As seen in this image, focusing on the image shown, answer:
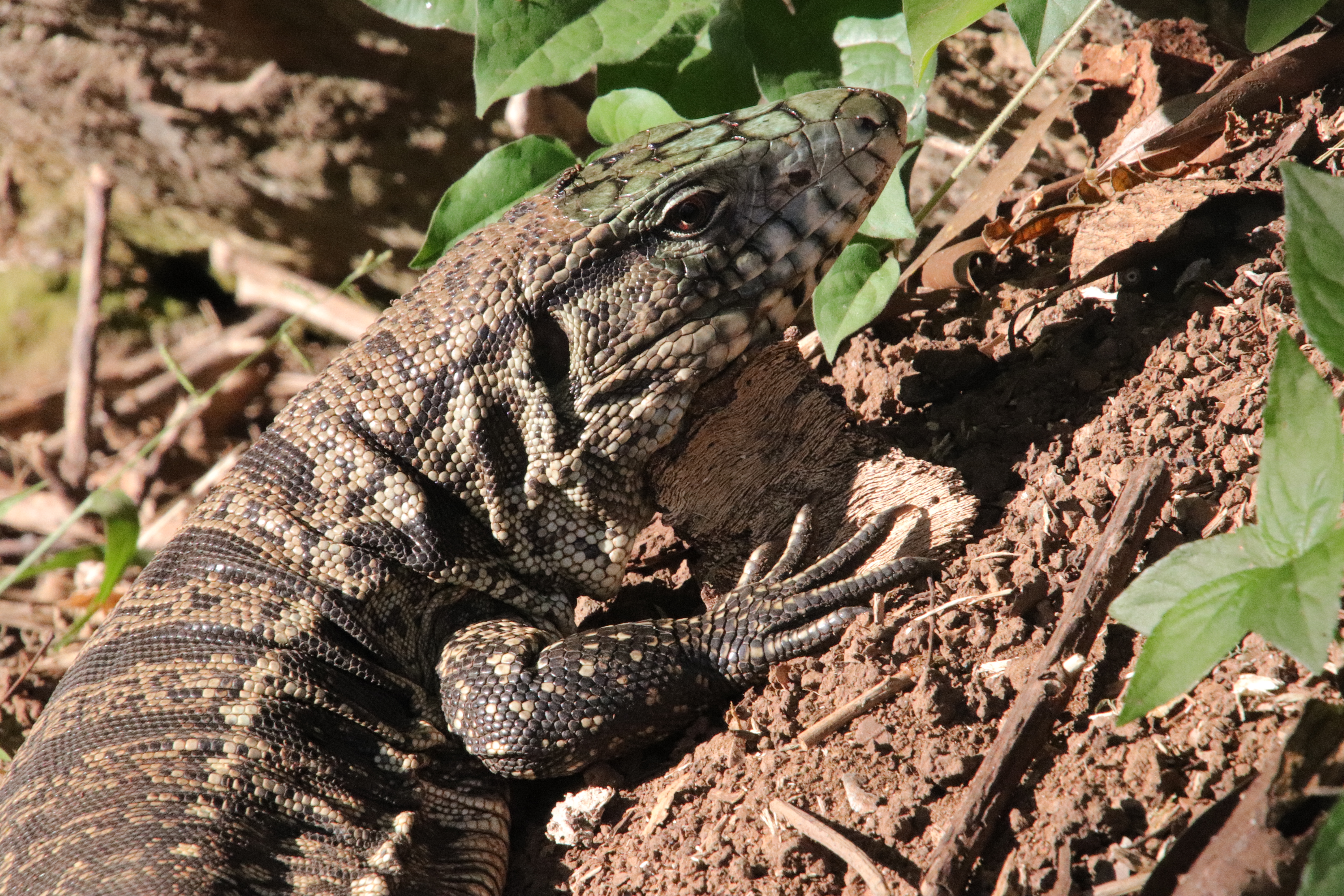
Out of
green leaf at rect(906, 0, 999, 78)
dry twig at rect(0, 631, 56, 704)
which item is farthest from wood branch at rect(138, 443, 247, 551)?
green leaf at rect(906, 0, 999, 78)

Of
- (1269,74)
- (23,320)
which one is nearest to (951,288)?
(1269,74)

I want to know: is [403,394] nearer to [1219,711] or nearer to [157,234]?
[1219,711]

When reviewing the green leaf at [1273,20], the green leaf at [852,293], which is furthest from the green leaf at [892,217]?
the green leaf at [1273,20]

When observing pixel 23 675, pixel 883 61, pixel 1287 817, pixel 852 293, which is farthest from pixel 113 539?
pixel 1287 817

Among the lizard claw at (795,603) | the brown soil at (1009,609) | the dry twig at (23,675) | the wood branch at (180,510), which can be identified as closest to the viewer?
the brown soil at (1009,609)

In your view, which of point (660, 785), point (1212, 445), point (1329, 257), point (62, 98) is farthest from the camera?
point (62, 98)

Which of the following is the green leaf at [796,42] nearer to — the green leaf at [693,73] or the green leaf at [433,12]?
the green leaf at [693,73]
